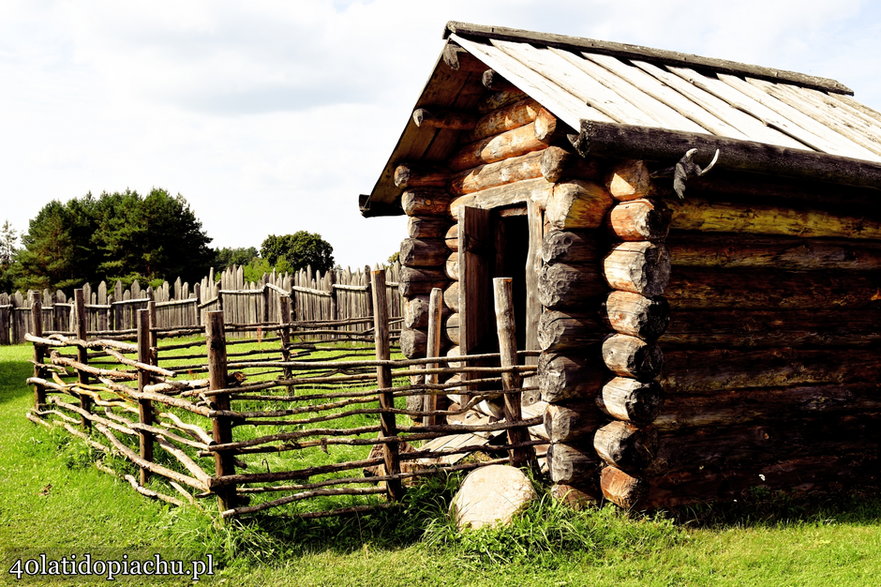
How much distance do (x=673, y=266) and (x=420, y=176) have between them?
3.67 m

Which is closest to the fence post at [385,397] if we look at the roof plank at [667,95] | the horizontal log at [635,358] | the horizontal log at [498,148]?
the horizontal log at [635,358]

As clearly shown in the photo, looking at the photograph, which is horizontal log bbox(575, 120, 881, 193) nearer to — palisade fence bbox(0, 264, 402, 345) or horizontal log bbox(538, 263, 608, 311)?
horizontal log bbox(538, 263, 608, 311)

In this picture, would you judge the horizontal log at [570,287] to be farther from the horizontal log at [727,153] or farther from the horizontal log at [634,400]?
the horizontal log at [727,153]

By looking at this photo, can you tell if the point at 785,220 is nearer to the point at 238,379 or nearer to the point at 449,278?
the point at 449,278

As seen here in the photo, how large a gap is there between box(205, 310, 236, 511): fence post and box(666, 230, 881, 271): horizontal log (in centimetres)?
365

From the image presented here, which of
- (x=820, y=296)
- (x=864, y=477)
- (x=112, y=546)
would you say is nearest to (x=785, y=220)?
(x=820, y=296)

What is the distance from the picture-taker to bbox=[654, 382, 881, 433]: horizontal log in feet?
19.0

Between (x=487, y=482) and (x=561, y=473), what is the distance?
657 millimetres

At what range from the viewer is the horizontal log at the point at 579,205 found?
5.47m

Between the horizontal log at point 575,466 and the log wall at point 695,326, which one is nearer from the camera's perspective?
the log wall at point 695,326

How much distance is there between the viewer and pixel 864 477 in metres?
6.64

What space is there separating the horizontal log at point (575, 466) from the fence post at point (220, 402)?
99.9 inches

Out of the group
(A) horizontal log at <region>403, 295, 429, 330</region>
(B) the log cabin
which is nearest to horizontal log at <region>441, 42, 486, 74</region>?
(B) the log cabin

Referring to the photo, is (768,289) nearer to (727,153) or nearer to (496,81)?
(727,153)
